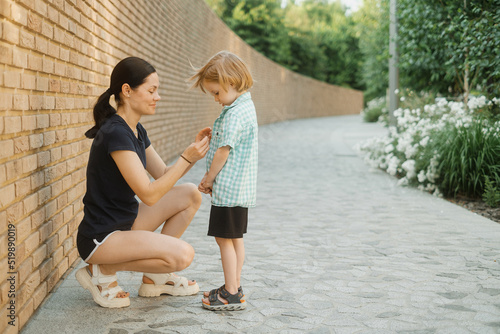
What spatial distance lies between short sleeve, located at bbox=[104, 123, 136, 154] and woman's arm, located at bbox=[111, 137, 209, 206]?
3 centimetres

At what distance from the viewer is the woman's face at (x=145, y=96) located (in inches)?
141

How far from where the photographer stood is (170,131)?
36.7ft

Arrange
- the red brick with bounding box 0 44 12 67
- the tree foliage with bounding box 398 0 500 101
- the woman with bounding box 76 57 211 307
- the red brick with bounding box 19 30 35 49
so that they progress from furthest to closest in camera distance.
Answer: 1. the tree foliage with bounding box 398 0 500 101
2. the woman with bounding box 76 57 211 307
3. the red brick with bounding box 19 30 35 49
4. the red brick with bounding box 0 44 12 67

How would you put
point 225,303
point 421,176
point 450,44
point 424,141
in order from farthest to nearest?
point 450,44 < point 424,141 < point 421,176 < point 225,303

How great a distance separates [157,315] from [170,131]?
25.6 ft

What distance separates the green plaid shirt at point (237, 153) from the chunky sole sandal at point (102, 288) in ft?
2.77

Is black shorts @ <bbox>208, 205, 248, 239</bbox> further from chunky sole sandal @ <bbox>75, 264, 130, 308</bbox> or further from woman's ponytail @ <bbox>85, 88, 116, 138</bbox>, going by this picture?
woman's ponytail @ <bbox>85, 88, 116, 138</bbox>

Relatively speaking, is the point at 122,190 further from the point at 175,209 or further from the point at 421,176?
the point at 421,176

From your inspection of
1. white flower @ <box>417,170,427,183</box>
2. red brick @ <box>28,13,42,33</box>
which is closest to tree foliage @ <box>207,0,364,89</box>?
white flower @ <box>417,170,427,183</box>

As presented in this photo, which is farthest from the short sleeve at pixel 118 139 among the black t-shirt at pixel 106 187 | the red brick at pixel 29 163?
the red brick at pixel 29 163

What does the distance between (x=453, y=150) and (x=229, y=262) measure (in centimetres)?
525

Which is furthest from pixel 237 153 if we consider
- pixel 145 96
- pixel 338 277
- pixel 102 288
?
pixel 338 277

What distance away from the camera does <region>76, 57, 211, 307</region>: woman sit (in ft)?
11.3

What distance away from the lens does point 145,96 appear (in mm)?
3590
